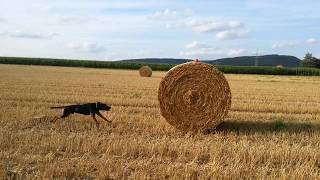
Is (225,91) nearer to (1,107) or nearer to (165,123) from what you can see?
(165,123)

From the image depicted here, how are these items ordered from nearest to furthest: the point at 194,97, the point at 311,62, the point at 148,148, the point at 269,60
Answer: the point at 148,148 → the point at 194,97 → the point at 311,62 → the point at 269,60

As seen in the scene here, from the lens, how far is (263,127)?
11.8 meters

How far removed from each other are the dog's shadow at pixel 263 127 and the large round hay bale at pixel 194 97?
0.34 meters

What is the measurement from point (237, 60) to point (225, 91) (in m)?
107

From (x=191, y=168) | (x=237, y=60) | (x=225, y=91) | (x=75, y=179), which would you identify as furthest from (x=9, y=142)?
(x=237, y=60)

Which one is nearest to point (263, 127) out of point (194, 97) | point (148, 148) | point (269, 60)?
point (194, 97)

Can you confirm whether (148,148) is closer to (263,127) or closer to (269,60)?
(263,127)


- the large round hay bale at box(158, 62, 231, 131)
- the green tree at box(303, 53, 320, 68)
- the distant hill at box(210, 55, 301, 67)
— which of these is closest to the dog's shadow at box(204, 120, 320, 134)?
the large round hay bale at box(158, 62, 231, 131)

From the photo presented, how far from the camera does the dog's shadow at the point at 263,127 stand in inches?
438

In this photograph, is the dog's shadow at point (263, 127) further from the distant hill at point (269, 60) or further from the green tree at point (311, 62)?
the distant hill at point (269, 60)

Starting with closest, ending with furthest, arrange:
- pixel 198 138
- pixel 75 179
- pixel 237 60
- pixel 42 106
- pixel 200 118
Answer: pixel 75 179
pixel 198 138
pixel 200 118
pixel 42 106
pixel 237 60

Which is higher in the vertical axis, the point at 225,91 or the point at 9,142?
the point at 225,91

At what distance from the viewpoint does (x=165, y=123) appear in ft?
38.4

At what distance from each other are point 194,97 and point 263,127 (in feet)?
5.84
